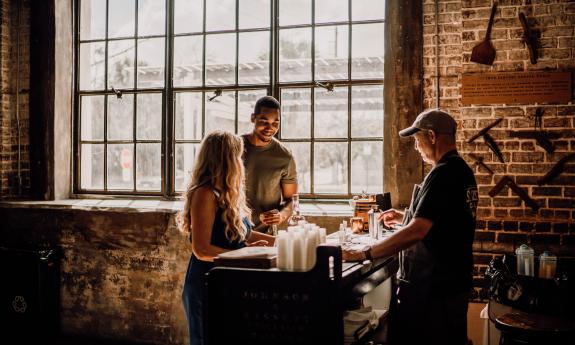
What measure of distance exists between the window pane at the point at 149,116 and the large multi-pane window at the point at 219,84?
1 cm

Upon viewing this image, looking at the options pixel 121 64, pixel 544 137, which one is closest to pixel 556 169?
pixel 544 137

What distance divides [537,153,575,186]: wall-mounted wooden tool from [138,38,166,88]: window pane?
3.58 metres

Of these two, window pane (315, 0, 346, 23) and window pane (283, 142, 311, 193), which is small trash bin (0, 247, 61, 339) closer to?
window pane (283, 142, 311, 193)

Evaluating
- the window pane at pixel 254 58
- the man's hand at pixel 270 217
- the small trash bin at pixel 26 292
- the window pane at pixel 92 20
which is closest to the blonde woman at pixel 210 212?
the man's hand at pixel 270 217

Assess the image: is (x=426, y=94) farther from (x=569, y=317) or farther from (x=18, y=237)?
(x=18, y=237)

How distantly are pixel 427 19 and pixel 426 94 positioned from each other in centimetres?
61

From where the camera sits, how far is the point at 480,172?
13.9ft

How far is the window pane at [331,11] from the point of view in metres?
5.04

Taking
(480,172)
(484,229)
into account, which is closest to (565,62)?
(480,172)

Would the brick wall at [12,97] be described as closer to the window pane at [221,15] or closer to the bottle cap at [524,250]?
the window pane at [221,15]

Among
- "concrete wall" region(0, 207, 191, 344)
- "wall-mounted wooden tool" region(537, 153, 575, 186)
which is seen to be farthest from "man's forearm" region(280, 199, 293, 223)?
"wall-mounted wooden tool" region(537, 153, 575, 186)

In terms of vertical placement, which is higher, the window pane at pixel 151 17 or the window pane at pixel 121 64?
the window pane at pixel 151 17

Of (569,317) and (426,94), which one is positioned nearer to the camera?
(569,317)

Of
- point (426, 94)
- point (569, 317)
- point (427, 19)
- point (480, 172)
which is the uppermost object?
point (427, 19)
